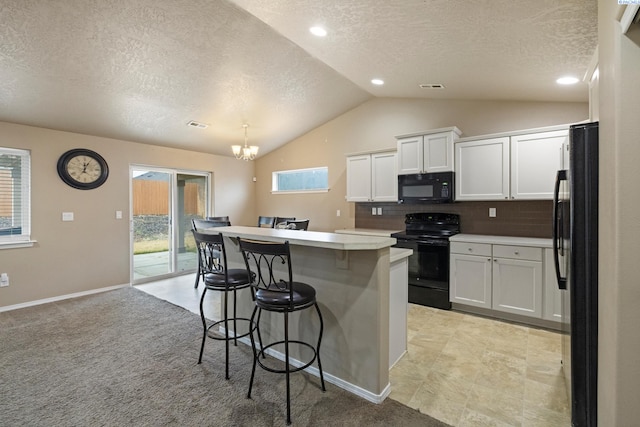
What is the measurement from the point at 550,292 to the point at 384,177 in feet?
8.10

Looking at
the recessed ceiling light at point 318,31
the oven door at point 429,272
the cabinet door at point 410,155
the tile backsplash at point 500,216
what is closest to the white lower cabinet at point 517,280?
the oven door at point 429,272

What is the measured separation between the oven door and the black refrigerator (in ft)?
6.61

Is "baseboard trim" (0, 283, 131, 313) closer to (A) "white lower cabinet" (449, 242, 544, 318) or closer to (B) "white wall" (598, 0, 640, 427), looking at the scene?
(A) "white lower cabinet" (449, 242, 544, 318)

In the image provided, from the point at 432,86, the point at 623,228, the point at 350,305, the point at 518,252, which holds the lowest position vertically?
the point at 350,305

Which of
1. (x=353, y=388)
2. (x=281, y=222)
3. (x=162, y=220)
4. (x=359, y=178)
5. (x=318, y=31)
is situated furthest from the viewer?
(x=281, y=222)

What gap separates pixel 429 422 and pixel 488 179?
2.87 meters

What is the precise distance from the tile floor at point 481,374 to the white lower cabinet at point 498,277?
8.9 inches

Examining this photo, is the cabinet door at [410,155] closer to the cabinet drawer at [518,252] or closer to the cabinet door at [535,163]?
the cabinet door at [535,163]

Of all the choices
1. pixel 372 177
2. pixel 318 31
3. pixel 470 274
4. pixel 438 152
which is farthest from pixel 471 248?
pixel 318 31

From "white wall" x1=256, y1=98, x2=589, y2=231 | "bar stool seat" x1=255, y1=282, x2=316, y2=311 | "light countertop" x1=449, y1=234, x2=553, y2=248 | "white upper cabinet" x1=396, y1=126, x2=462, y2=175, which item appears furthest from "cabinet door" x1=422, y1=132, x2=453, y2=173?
"bar stool seat" x1=255, y1=282, x2=316, y2=311

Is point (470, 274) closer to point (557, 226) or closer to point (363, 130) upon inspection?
point (557, 226)

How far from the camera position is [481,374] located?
2.31 meters

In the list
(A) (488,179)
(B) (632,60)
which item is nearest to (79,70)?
(B) (632,60)

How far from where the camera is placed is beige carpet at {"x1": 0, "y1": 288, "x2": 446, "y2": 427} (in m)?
1.83
